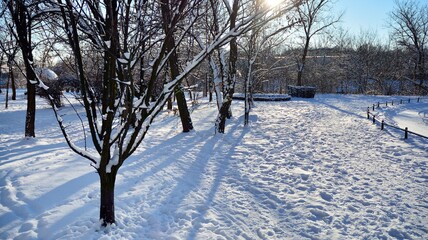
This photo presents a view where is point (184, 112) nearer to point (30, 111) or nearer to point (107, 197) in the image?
point (30, 111)

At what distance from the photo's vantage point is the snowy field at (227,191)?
4.00 m

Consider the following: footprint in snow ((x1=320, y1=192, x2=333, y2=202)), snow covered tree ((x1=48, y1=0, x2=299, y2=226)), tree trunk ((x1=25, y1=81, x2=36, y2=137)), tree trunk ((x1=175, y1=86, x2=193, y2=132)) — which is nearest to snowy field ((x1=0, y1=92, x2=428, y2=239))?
footprint in snow ((x1=320, y1=192, x2=333, y2=202))

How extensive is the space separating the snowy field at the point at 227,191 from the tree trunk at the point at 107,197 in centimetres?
14

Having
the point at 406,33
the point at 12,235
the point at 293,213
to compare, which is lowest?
the point at 293,213

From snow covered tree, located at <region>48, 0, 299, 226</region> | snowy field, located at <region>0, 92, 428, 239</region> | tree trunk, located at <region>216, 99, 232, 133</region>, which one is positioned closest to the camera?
snow covered tree, located at <region>48, 0, 299, 226</region>

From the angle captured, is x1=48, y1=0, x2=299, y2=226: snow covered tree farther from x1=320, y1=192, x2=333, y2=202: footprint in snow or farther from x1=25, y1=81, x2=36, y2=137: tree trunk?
x1=25, y1=81, x2=36, y2=137: tree trunk

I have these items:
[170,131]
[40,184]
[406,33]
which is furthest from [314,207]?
[406,33]

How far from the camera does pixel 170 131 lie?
11.2 m

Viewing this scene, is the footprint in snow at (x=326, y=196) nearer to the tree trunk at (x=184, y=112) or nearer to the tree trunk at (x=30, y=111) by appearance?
the tree trunk at (x=184, y=112)

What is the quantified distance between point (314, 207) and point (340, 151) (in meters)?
4.27

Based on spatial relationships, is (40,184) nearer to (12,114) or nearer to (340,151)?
(340,151)

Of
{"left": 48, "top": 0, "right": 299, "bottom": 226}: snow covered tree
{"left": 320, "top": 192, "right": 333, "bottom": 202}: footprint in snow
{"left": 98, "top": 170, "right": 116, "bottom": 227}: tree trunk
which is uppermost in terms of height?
{"left": 48, "top": 0, "right": 299, "bottom": 226}: snow covered tree

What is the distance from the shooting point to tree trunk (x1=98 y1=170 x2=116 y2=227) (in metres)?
3.41

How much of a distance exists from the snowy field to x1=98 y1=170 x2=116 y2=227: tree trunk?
Result: 137mm
